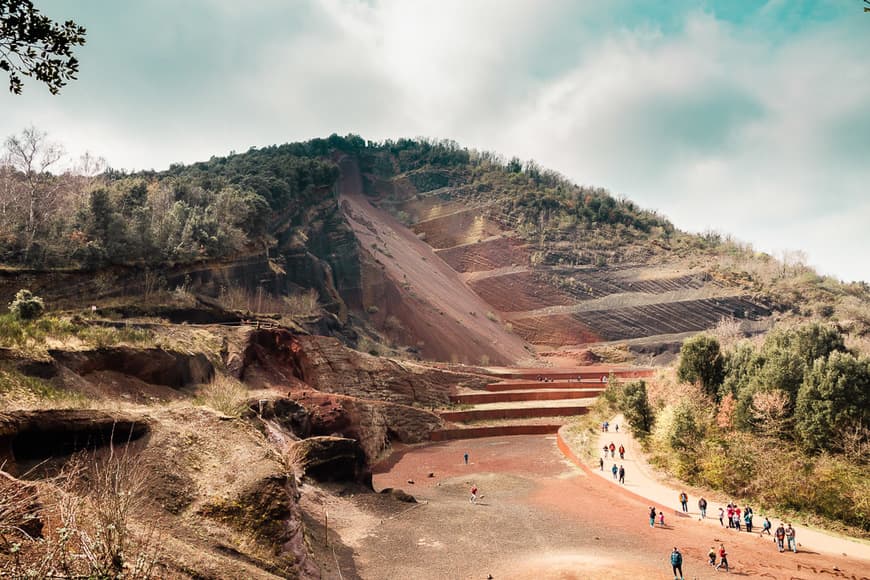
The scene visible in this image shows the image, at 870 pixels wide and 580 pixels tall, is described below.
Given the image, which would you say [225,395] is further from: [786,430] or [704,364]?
[704,364]

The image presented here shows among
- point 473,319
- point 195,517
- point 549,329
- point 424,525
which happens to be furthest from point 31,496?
point 549,329

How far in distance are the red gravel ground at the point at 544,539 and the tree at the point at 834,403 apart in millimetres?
6236

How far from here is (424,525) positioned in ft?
56.7

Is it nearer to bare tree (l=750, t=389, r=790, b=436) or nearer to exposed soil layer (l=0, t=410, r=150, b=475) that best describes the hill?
exposed soil layer (l=0, t=410, r=150, b=475)

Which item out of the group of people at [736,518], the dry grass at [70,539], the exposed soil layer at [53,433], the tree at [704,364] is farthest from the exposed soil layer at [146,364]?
the tree at [704,364]

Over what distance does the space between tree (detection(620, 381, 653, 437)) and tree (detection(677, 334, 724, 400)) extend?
85.6 inches

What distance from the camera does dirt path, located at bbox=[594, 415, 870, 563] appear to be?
1609cm

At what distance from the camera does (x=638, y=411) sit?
93.2 ft

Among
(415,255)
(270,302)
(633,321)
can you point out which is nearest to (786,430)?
(270,302)

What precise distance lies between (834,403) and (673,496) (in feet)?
21.8

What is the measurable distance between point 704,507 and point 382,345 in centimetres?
3032

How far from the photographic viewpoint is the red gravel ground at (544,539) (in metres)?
14.0

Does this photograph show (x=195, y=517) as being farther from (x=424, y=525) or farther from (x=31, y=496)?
(x=424, y=525)

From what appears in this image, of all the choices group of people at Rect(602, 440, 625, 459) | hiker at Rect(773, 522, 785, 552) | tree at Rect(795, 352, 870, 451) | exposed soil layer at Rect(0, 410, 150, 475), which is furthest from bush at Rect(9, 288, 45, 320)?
tree at Rect(795, 352, 870, 451)
